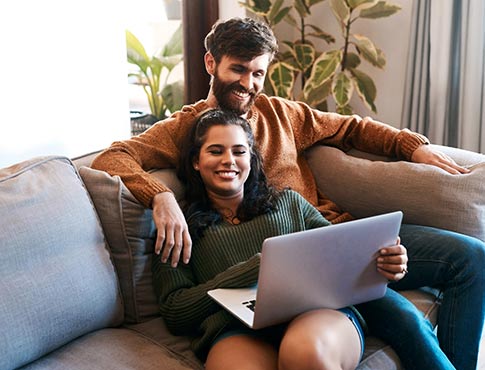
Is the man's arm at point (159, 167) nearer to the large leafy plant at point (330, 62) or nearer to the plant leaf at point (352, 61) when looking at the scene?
the large leafy plant at point (330, 62)

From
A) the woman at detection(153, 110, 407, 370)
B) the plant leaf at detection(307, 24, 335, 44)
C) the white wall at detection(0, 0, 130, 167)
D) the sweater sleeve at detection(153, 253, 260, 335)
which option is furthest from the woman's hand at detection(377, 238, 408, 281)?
the plant leaf at detection(307, 24, 335, 44)

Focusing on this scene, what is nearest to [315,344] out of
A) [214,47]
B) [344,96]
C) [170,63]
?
[214,47]

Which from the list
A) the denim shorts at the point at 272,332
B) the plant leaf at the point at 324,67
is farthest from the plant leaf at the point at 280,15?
the denim shorts at the point at 272,332

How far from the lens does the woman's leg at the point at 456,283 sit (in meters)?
1.66

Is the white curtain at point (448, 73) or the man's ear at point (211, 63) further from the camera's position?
the white curtain at point (448, 73)

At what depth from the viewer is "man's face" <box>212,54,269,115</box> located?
1.88 meters

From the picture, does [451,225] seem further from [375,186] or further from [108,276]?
[108,276]

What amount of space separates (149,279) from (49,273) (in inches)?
11.6

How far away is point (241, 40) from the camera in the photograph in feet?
6.09

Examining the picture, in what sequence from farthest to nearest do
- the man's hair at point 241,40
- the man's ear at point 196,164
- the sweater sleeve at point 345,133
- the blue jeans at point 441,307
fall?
the sweater sleeve at point 345,133 → the man's hair at point 241,40 → the man's ear at point 196,164 → the blue jeans at point 441,307

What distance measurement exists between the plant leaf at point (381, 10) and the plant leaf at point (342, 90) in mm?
291

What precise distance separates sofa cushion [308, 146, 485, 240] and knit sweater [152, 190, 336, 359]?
0.92 feet

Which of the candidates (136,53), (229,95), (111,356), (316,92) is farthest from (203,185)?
(136,53)

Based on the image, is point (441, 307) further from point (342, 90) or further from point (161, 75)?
point (161, 75)
